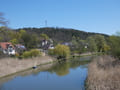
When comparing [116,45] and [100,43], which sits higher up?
[116,45]

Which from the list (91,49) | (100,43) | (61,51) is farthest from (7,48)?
(100,43)

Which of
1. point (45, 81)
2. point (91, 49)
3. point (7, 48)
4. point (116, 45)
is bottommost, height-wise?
point (45, 81)

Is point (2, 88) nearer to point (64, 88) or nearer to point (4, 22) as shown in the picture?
point (64, 88)

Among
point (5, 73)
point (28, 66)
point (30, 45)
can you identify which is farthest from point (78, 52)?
point (5, 73)

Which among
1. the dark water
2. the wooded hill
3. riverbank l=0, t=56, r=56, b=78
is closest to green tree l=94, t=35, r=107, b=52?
riverbank l=0, t=56, r=56, b=78

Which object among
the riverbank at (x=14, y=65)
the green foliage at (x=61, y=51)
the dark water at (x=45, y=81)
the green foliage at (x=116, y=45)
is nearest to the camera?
the dark water at (x=45, y=81)

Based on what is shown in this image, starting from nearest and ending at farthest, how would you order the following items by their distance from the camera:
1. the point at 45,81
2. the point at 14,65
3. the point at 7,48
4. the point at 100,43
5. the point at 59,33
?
1. the point at 45,81
2. the point at 14,65
3. the point at 7,48
4. the point at 100,43
5. the point at 59,33

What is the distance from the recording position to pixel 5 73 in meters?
20.7

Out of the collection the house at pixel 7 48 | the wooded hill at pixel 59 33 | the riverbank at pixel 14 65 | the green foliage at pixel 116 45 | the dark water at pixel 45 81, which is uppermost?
the wooded hill at pixel 59 33

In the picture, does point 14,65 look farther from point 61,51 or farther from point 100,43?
point 100,43

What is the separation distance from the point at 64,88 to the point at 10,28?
14.5 m

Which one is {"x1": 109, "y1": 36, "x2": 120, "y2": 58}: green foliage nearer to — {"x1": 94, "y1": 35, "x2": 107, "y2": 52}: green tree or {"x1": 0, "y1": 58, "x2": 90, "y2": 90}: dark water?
{"x1": 0, "y1": 58, "x2": 90, "y2": 90}: dark water

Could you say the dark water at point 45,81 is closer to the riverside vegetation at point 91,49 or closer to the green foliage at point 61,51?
the riverside vegetation at point 91,49

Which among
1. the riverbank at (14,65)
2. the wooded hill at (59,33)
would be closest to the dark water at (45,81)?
the riverbank at (14,65)
